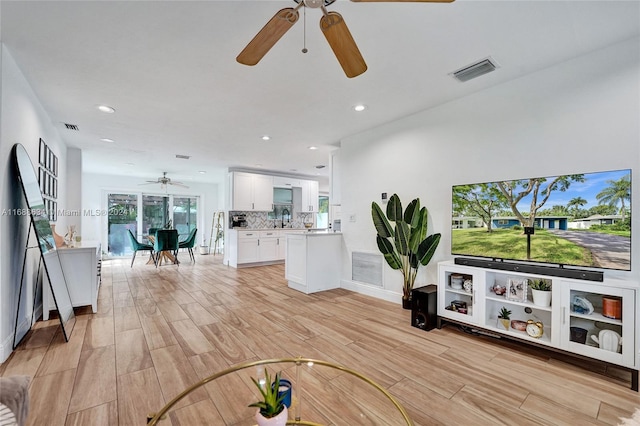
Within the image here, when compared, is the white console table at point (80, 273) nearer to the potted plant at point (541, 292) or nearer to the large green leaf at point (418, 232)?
the large green leaf at point (418, 232)

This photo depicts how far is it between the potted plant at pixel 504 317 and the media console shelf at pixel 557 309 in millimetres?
35

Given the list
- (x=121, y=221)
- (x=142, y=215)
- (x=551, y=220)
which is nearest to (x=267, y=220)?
(x=142, y=215)

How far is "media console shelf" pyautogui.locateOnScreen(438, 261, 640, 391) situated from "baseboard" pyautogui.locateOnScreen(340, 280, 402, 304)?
0.89 meters

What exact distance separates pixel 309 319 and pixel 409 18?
9.46ft

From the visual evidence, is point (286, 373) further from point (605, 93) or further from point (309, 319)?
point (605, 93)

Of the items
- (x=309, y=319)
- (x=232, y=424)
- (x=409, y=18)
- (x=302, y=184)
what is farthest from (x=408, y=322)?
(x=302, y=184)

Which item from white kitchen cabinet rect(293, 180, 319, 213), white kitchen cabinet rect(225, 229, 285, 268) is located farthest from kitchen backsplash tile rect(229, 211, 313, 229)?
white kitchen cabinet rect(225, 229, 285, 268)

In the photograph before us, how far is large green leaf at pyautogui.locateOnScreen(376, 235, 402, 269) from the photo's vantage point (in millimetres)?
3504

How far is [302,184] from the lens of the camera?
8.20m

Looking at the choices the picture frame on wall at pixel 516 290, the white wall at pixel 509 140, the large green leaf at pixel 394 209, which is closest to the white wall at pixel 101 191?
the white wall at pixel 509 140

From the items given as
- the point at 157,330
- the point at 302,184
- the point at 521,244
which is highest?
the point at 302,184

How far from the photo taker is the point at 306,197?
828 cm

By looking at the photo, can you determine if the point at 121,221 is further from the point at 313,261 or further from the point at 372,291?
the point at 372,291

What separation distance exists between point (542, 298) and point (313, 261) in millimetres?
2777
